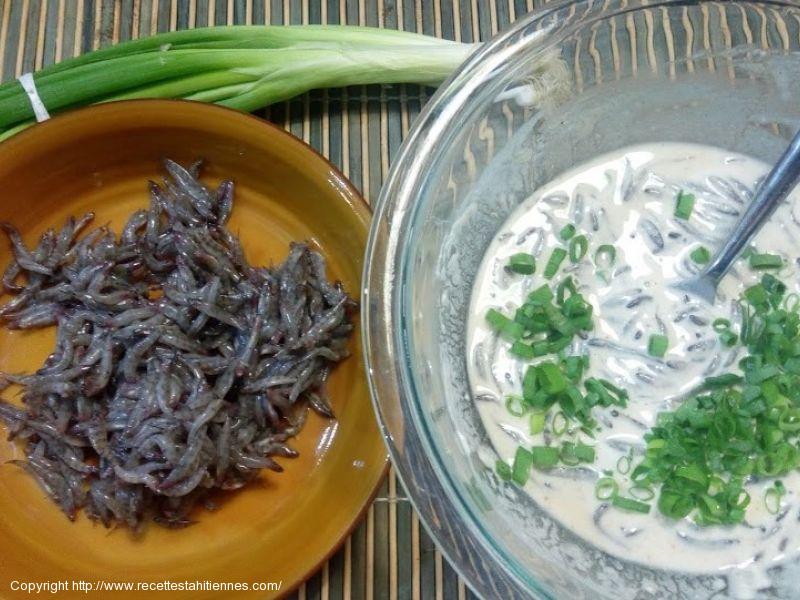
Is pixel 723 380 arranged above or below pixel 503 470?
above

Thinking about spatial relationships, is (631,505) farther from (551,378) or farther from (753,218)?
(753,218)

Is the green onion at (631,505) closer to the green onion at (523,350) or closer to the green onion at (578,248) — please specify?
the green onion at (523,350)

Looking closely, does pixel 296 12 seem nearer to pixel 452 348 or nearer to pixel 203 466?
pixel 452 348

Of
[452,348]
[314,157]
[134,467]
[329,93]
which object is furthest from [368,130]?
[134,467]

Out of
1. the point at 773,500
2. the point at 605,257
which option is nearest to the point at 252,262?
the point at 605,257

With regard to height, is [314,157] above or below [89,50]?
below

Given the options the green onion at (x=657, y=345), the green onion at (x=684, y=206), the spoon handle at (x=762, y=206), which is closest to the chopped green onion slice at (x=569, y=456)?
the green onion at (x=657, y=345)
